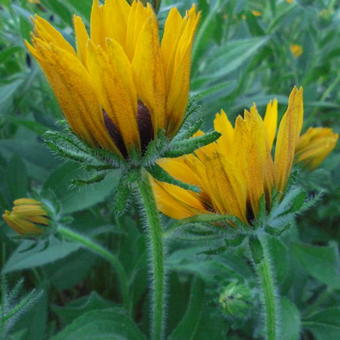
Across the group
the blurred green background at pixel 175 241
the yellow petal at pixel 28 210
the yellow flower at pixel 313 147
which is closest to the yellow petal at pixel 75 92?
the blurred green background at pixel 175 241

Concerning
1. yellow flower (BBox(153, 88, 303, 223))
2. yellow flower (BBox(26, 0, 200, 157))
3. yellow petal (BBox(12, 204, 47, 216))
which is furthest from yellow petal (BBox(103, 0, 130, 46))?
yellow petal (BBox(12, 204, 47, 216))

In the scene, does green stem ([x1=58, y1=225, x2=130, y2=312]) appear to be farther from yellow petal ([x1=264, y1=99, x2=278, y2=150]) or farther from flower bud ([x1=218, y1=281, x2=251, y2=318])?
yellow petal ([x1=264, y1=99, x2=278, y2=150])

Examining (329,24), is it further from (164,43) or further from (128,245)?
(164,43)

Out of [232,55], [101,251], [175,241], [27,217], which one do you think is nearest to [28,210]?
[27,217]

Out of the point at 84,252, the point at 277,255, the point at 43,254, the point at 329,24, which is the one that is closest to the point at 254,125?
the point at 277,255

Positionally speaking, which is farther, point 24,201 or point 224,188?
point 24,201

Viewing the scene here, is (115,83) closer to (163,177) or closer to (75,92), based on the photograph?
(75,92)

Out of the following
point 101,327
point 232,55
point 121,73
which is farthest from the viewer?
point 232,55
